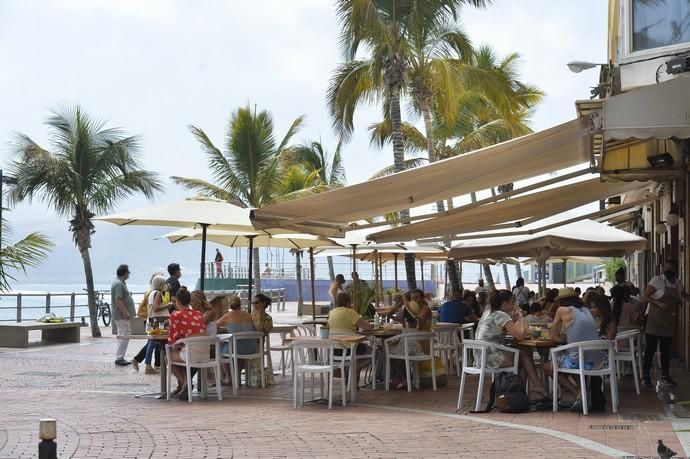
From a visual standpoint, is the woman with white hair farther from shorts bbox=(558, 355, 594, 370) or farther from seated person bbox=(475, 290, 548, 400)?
shorts bbox=(558, 355, 594, 370)

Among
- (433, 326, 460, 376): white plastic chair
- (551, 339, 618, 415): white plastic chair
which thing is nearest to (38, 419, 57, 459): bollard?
(551, 339, 618, 415): white plastic chair

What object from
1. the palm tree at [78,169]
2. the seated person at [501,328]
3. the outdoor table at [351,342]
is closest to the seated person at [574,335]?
the seated person at [501,328]

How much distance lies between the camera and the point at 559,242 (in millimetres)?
14664

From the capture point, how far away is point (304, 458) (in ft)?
25.5

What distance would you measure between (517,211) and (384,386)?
3.72 metres

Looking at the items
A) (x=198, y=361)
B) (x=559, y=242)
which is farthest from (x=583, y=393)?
(x=559, y=242)

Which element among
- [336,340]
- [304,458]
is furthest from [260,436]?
[336,340]

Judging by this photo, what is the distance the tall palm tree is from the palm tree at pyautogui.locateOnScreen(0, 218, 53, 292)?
906 cm

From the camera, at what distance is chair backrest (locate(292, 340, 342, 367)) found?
35.7ft

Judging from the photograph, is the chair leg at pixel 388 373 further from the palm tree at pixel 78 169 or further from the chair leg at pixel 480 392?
the palm tree at pixel 78 169

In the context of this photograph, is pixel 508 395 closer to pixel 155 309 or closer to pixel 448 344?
pixel 448 344

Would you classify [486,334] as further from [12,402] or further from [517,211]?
[12,402]

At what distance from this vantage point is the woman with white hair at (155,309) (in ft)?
49.9

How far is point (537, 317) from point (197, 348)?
519cm
